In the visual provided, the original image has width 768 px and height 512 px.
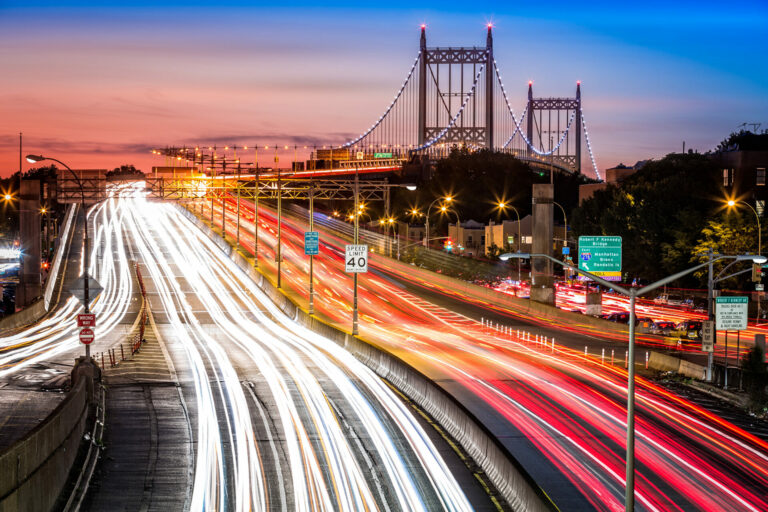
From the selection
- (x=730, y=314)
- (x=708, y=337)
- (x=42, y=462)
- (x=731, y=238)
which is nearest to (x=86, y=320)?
(x=42, y=462)

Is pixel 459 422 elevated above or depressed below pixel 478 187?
below

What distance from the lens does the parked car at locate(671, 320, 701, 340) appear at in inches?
2256

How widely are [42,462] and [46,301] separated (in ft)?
180

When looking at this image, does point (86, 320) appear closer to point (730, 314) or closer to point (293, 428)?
point (293, 428)

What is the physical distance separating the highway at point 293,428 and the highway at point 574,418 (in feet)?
11.4

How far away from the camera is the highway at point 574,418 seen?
23.5 m

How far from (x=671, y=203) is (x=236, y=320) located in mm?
50327

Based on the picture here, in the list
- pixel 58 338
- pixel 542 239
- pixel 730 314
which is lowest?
pixel 58 338

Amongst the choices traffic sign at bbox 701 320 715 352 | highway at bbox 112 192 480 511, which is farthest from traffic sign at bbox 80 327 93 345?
traffic sign at bbox 701 320 715 352

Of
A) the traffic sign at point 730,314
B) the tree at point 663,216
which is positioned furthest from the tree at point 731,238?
the traffic sign at point 730,314

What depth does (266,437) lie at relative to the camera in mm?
27906

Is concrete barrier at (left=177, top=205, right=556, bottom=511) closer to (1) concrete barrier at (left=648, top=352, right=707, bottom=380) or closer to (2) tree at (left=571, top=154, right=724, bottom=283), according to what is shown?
(1) concrete barrier at (left=648, top=352, right=707, bottom=380)

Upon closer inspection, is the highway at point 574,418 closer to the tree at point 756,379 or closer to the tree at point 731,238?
the tree at point 756,379

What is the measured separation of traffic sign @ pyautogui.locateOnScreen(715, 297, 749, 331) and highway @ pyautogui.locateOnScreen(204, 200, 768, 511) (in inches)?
173
